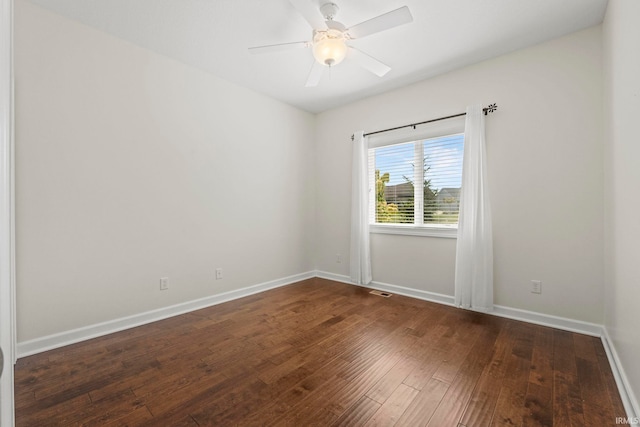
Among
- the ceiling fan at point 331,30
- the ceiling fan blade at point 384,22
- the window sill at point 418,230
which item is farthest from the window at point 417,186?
the ceiling fan blade at point 384,22

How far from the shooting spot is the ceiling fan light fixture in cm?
221

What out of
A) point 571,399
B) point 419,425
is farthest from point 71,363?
point 571,399

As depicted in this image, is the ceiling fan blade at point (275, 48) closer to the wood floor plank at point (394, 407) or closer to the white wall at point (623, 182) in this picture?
the white wall at point (623, 182)

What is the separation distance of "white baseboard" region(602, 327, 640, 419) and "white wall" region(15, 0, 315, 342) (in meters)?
3.38

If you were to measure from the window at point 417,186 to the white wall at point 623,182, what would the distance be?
1.26 meters

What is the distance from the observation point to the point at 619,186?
185cm

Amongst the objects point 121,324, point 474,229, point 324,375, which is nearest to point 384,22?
point 474,229

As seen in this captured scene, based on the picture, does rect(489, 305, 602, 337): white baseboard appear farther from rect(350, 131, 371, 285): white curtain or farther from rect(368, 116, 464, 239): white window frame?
rect(350, 131, 371, 285): white curtain

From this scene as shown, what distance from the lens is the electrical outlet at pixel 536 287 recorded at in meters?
2.68

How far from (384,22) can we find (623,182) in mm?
1881

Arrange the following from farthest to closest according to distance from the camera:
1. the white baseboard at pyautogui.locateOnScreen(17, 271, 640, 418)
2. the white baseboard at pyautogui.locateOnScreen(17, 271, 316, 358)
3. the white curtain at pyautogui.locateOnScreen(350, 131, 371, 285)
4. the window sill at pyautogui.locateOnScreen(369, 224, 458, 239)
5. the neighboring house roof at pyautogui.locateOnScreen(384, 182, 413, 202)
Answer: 1. the white curtain at pyautogui.locateOnScreen(350, 131, 371, 285)
2. the neighboring house roof at pyautogui.locateOnScreen(384, 182, 413, 202)
3. the window sill at pyautogui.locateOnScreen(369, 224, 458, 239)
4. the white baseboard at pyautogui.locateOnScreen(17, 271, 316, 358)
5. the white baseboard at pyautogui.locateOnScreen(17, 271, 640, 418)

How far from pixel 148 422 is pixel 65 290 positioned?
1.53 meters

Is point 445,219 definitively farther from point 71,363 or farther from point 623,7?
point 71,363

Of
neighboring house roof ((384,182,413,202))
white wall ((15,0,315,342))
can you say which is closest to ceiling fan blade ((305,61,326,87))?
white wall ((15,0,315,342))
